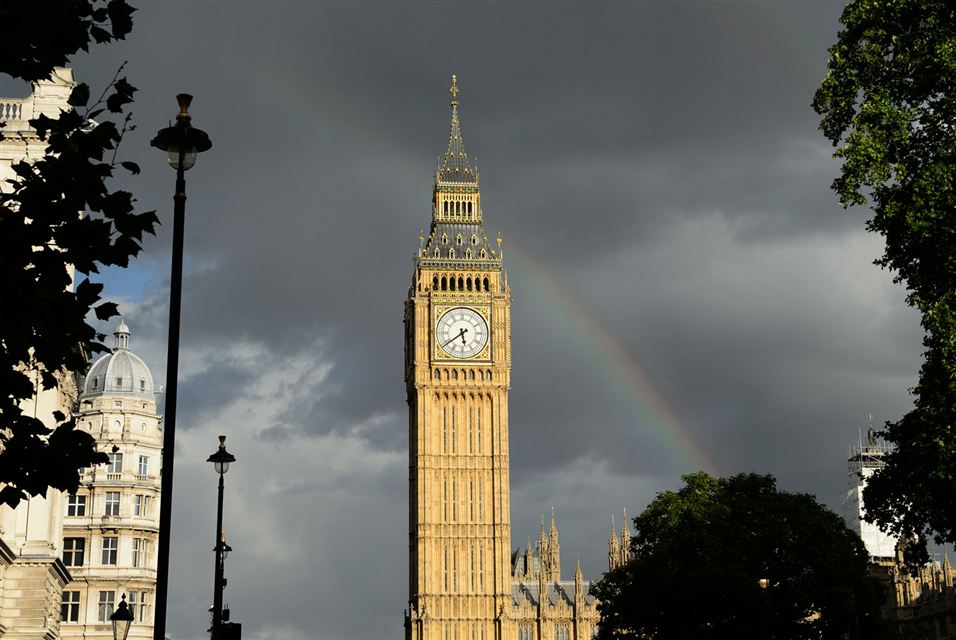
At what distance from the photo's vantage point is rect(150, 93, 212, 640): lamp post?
18688mm

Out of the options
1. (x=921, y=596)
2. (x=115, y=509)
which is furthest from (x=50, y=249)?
(x=921, y=596)

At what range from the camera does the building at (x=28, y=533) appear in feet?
147

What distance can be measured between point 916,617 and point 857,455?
39.9 metres

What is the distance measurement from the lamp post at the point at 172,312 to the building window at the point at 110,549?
210 feet

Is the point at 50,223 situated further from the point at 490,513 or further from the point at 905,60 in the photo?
the point at 490,513

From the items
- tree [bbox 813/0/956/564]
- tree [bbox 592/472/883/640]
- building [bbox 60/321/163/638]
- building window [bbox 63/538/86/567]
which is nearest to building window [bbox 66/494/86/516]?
building [bbox 60/321/163/638]

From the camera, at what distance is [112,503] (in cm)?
8244

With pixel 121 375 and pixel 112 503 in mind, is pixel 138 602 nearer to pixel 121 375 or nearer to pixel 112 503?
pixel 112 503

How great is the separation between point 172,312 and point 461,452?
352 feet

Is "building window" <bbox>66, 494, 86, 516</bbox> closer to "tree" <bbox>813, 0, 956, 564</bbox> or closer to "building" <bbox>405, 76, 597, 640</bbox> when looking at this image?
"building" <bbox>405, 76, 597, 640</bbox>

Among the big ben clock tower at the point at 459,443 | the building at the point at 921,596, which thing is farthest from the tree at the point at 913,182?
the big ben clock tower at the point at 459,443

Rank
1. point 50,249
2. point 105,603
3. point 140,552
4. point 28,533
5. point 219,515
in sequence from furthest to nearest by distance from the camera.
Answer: point 140,552, point 105,603, point 28,533, point 219,515, point 50,249

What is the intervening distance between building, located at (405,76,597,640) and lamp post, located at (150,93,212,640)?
104 m

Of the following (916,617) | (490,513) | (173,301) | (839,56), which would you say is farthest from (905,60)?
(490,513)
